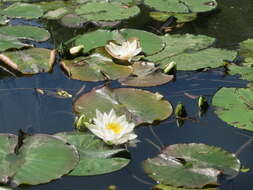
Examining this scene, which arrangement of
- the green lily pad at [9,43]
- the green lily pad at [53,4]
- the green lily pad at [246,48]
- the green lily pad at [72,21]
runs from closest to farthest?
the green lily pad at [9,43] < the green lily pad at [246,48] < the green lily pad at [72,21] < the green lily pad at [53,4]

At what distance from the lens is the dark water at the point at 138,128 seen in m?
2.05

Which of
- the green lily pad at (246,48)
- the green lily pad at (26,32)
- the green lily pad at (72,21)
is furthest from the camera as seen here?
the green lily pad at (72,21)

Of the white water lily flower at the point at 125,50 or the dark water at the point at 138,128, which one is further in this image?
the white water lily flower at the point at 125,50

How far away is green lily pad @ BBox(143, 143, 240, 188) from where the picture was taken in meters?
1.99

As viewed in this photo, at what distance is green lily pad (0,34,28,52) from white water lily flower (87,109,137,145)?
1.20 metres

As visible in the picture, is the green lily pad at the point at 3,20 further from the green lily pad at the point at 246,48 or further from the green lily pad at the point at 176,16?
the green lily pad at the point at 246,48

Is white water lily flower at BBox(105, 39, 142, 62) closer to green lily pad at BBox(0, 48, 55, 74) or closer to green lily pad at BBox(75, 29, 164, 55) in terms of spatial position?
green lily pad at BBox(75, 29, 164, 55)

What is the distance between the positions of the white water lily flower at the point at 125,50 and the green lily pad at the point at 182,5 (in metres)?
1.05

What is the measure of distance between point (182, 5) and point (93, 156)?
237 centimetres

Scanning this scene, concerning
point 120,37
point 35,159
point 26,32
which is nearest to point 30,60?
point 26,32

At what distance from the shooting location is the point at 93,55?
311 cm


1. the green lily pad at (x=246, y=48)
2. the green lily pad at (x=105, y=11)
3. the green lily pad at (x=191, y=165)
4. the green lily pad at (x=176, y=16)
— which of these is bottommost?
the green lily pad at (x=246, y=48)

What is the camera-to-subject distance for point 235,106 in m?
2.57

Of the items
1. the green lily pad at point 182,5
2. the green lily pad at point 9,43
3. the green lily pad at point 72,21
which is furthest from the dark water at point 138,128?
the green lily pad at point 182,5
